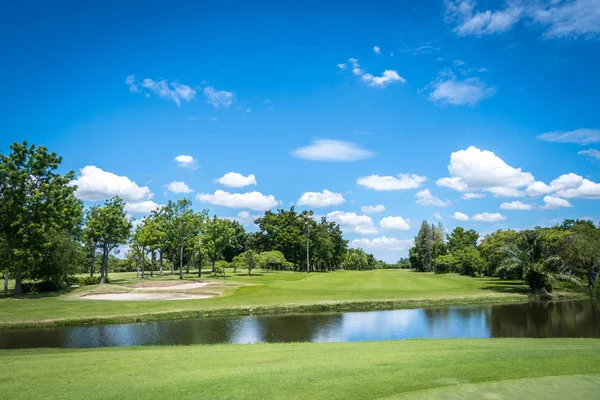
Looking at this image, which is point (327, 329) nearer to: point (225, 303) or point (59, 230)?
point (225, 303)

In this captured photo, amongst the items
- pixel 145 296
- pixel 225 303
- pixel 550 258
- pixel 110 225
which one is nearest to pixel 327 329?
pixel 225 303

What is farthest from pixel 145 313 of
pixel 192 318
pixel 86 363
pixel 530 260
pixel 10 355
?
pixel 530 260

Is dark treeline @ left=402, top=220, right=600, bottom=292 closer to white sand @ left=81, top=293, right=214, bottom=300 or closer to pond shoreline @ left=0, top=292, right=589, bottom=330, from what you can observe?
pond shoreline @ left=0, top=292, right=589, bottom=330

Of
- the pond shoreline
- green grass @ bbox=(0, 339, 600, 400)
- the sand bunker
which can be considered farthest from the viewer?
the sand bunker

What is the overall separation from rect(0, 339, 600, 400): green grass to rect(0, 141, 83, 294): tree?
3343cm

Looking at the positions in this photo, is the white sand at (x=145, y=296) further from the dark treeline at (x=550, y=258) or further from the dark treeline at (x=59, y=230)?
the dark treeline at (x=550, y=258)

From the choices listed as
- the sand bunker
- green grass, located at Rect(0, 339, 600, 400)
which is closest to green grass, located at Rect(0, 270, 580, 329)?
the sand bunker

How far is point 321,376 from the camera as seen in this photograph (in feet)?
36.2

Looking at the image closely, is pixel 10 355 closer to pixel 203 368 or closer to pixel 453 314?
pixel 203 368

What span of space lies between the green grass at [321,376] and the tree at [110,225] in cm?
4623

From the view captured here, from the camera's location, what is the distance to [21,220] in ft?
143

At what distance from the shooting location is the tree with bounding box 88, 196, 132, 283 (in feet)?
191

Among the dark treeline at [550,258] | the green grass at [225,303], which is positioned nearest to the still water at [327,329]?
the green grass at [225,303]

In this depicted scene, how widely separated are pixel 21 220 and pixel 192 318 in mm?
24917
